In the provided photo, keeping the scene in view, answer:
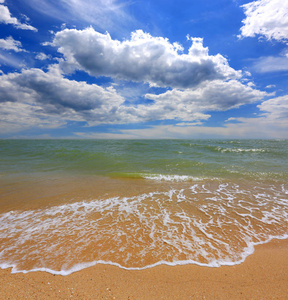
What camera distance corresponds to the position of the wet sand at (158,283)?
2.06 metres

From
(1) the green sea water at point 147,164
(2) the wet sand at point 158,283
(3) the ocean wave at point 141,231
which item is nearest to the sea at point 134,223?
(3) the ocean wave at point 141,231

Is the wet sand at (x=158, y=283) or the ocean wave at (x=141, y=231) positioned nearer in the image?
the wet sand at (x=158, y=283)

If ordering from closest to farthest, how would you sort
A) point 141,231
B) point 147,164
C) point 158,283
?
point 158,283 < point 141,231 < point 147,164

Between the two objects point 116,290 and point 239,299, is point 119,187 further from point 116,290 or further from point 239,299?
point 239,299

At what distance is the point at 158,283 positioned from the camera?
225 centimetres

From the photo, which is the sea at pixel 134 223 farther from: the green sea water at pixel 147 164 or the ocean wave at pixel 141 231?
the green sea water at pixel 147 164

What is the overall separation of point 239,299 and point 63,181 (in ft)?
25.8

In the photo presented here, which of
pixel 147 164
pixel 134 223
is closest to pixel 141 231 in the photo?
pixel 134 223

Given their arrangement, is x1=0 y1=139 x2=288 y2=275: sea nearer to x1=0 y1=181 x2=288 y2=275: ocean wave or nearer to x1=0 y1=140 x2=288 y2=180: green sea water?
x1=0 y1=181 x2=288 y2=275: ocean wave

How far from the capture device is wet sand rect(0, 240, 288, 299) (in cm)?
206

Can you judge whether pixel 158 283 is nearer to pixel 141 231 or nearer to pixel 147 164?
pixel 141 231

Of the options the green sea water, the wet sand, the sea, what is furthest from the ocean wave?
the green sea water

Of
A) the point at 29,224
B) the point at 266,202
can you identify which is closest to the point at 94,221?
the point at 29,224

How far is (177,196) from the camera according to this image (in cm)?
586
